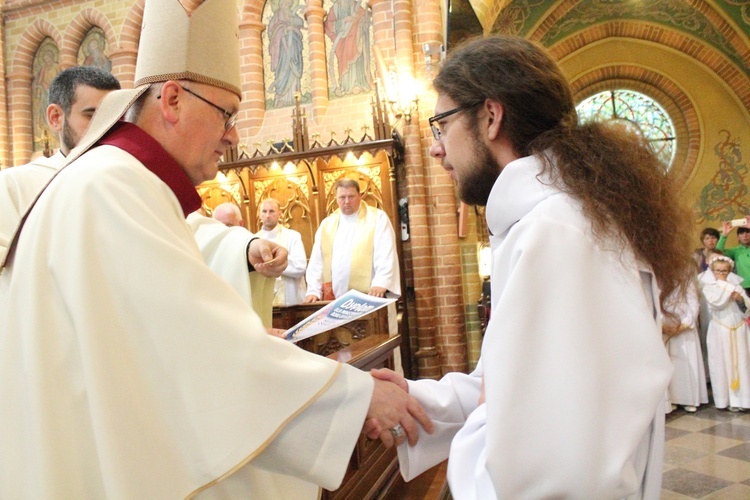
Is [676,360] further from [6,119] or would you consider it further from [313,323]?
[6,119]

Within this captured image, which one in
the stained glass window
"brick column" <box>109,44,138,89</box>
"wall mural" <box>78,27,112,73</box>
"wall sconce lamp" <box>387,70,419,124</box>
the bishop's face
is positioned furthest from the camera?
the stained glass window

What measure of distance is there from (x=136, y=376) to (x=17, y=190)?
5.45 ft

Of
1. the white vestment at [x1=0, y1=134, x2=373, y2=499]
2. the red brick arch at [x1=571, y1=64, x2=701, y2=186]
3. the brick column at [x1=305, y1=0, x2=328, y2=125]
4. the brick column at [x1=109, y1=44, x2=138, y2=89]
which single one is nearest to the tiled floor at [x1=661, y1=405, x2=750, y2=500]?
the white vestment at [x1=0, y1=134, x2=373, y2=499]

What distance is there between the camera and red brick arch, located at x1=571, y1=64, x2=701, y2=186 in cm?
1205

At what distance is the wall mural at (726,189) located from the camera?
11625 millimetres

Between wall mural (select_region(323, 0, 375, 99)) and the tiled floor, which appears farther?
wall mural (select_region(323, 0, 375, 99))

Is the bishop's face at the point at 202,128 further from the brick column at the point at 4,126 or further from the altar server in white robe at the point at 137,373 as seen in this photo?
the brick column at the point at 4,126

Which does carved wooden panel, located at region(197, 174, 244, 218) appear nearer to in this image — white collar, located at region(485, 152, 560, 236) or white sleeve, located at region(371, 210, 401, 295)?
white sleeve, located at region(371, 210, 401, 295)

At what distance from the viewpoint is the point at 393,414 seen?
4.53 ft

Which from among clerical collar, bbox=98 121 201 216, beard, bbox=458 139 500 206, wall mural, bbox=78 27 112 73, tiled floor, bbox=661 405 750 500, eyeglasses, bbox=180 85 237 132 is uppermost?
wall mural, bbox=78 27 112 73

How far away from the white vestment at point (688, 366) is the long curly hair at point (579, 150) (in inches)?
216

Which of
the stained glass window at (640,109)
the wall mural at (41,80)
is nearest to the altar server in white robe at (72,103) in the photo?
the wall mural at (41,80)

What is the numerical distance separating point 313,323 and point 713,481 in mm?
3531

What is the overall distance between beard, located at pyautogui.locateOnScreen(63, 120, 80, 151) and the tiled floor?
410 centimetres
